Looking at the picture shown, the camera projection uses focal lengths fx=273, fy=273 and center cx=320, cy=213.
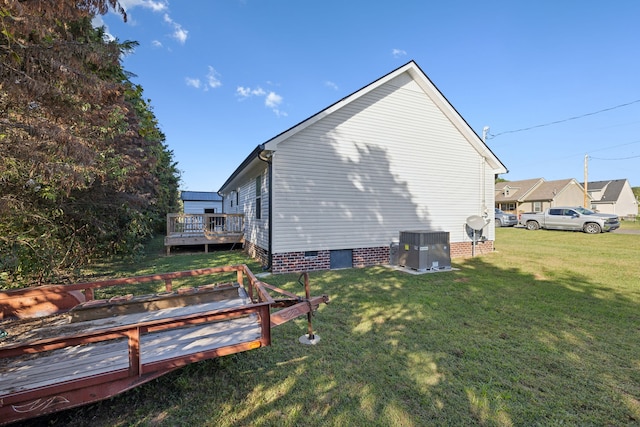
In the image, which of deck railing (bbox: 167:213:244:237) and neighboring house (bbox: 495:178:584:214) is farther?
neighboring house (bbox: 495:178:584:214)

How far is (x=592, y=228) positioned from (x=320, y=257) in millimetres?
18840

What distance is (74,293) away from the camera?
3648mm

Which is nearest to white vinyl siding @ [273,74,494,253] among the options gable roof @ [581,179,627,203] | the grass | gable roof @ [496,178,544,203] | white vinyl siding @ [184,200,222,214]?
the grass

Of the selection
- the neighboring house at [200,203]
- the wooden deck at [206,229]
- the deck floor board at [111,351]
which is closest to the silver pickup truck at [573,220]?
the wooden deck at [206,229]

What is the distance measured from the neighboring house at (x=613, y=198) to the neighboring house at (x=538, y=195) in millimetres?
5985

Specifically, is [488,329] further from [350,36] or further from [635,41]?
[635,41]

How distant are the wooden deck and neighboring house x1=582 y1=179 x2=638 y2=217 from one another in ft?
167

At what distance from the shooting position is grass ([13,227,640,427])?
7.70ft

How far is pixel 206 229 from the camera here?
1256cm

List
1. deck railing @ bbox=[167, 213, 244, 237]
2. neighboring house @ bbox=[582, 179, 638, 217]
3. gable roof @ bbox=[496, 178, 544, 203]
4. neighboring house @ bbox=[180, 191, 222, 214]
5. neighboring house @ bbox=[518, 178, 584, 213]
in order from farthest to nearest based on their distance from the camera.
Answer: neighboring house @ bbox=[582, 179, 638, 217]
gable roof @ bbox=[496, 178, 544, 203]
neighboring house @ bbox=[518, 178, 584, 213]
neighboring house @ bbox=[180, 191, 222, 214]
deck railing @ bbox=[167, 213, 244, 237]

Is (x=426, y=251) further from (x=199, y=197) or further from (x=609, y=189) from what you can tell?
(x=609, y=189)

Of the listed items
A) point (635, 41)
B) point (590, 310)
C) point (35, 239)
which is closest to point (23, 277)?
point (35, 239)

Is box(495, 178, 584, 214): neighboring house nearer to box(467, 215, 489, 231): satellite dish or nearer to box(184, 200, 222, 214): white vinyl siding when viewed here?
box(467, 215, 489, 231): satellite dish

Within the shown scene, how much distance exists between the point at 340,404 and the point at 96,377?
6.42 feet
